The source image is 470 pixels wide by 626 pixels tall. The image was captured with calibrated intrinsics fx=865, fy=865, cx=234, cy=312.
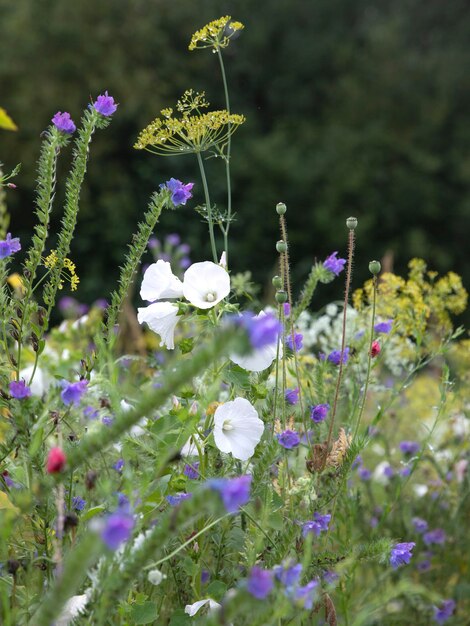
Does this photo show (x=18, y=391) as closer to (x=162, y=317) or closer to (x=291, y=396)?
(x=162, y=317)

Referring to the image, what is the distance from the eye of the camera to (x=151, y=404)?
2.92 feet

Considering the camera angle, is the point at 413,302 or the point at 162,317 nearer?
the point at 162,317

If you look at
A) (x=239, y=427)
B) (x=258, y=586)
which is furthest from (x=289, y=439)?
(x=258, y=586)

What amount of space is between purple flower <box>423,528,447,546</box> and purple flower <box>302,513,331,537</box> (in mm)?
1149

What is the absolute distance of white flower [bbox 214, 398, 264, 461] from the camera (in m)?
1.51

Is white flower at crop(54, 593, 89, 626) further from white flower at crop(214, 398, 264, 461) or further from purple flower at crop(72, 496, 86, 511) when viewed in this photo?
white flower at crop(214, 398, 264, 461)

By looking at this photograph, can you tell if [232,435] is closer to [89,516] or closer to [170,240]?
[89,516]

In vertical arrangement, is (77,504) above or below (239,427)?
below

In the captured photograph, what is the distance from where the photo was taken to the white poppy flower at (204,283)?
5.04 feet

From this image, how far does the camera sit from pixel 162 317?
1.58m

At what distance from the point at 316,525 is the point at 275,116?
11.2 m

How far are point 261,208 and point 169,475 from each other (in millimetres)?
9604

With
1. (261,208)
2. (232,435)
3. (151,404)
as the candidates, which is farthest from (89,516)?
Answer: (261,208)

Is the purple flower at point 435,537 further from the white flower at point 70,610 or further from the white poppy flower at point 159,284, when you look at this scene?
the white flower at point 70,610
